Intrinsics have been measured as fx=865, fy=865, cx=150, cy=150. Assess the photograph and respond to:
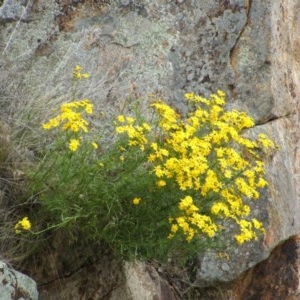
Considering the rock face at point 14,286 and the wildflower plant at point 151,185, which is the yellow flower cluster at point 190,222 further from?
the rock face at point 14,286

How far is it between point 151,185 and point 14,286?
74 centimetres

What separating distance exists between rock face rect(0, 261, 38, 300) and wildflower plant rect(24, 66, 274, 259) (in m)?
0.28

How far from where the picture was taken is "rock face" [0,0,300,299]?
5090 millimetres

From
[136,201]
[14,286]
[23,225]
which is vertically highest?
[136,201]

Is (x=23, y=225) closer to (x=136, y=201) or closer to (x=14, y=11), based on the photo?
(x=136, y=201)

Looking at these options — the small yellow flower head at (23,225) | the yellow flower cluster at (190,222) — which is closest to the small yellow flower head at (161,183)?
the yellow flower cluster at (190,222)

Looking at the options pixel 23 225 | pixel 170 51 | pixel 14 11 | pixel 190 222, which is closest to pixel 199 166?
pixel 190 222

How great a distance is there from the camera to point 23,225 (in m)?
3.88

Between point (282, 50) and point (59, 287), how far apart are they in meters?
2.13

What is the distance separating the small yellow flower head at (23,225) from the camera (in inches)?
152

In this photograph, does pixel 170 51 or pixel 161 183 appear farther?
pixel 170 51

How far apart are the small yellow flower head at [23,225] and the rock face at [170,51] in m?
1.12

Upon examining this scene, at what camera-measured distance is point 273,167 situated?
511cm

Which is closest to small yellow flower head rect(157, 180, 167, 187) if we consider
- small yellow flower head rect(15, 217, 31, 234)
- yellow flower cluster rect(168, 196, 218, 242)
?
yellow flower cluster rect(168, 196, 218, 242)
